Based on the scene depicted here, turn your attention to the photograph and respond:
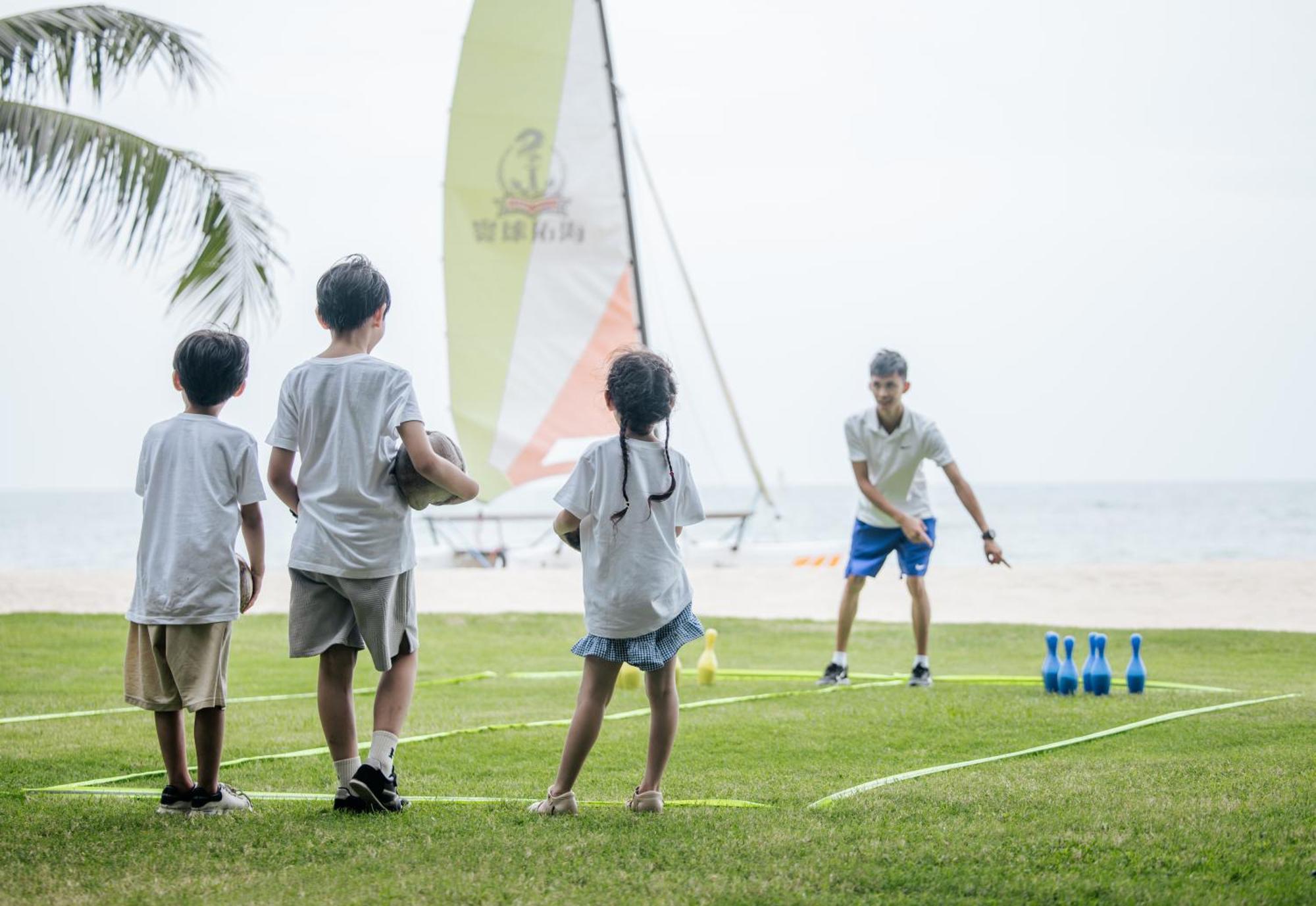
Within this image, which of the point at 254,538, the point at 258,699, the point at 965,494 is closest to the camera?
the point at 254,538

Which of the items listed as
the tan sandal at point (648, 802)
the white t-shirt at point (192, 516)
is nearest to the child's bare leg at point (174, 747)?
the white t-shirt at point (192, 516)

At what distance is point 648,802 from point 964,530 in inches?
2313

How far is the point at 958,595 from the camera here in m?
18.2

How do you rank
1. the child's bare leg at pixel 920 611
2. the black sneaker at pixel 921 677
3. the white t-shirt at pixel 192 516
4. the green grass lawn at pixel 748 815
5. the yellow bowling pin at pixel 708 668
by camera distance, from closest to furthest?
the green grass lawn at pixel 748 815, the white t-shirt at pixel 192 516, the black sneaker at pixel 921 677, the child's bare leg at pixel 920 611, the yellow bowling pin at pixel 708 668

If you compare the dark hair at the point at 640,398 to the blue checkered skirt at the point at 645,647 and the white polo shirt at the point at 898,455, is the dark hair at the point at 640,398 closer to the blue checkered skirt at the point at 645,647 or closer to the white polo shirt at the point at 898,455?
the blue checkered skirt at the point at 645,647

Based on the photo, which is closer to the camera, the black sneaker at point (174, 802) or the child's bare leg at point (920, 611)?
the black sneaker at point (174, 802)

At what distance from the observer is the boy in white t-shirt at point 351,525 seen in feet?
12.9

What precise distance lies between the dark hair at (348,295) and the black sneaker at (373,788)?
135cm

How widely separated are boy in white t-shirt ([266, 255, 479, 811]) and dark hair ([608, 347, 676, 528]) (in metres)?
0.49

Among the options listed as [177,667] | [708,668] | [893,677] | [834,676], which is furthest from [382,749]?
[893,677]

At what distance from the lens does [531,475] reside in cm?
2052

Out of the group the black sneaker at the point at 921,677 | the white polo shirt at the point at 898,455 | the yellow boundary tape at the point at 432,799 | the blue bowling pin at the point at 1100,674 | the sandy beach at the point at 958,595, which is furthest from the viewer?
the sandy beach at the point at 958,595

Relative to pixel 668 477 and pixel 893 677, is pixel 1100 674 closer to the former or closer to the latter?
pixel 893 677

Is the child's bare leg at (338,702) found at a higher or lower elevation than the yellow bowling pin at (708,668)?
higher
